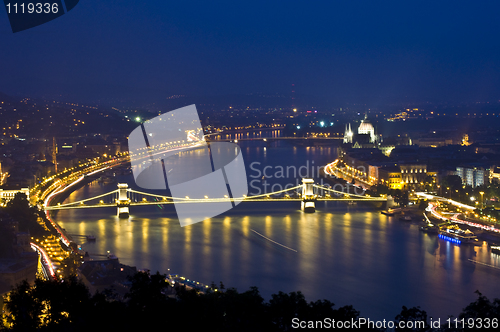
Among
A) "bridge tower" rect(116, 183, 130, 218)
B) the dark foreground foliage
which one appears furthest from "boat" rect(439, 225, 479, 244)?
the dark foreground foliage

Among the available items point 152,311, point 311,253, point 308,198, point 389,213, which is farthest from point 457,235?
point 152,311

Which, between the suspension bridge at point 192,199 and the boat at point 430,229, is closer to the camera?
the boat at point 430,229

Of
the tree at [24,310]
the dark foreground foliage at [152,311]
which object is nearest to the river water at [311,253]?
the dark foreground foliage at [152,311]

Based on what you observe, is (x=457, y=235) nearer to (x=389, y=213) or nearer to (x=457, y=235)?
(x=457, y=235)

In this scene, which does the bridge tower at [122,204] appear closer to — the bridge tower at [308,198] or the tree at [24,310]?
the bridge tower at [308,198]

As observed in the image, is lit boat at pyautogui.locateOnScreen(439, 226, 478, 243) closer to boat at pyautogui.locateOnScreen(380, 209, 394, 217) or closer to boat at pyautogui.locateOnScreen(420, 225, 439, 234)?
boat at pyautogui.locateOnScreen(420, 225, 439, 234)

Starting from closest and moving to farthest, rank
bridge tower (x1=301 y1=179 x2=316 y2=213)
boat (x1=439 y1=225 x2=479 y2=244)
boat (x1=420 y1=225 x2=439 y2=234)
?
boat (x1=439 y1=225 x2=479 y2=244), boat (x1=420 y1=225 x2=439 y2=234), bridge tower (x1=301 y1=179 x2=316 y2=213)
